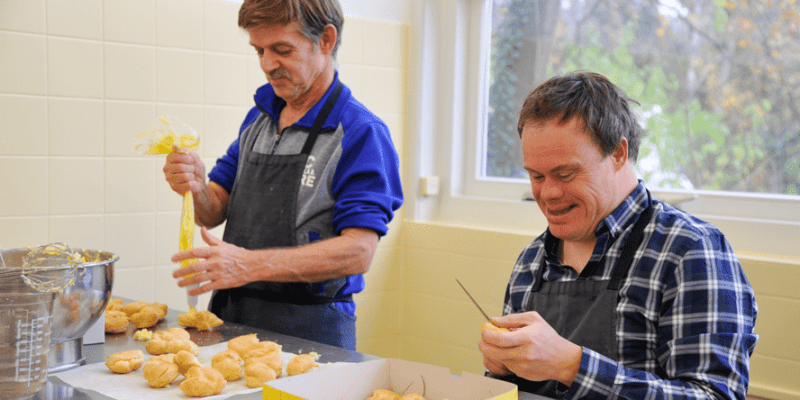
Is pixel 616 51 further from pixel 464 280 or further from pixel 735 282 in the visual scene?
pixel 735 282

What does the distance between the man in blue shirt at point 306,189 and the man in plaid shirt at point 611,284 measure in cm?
44

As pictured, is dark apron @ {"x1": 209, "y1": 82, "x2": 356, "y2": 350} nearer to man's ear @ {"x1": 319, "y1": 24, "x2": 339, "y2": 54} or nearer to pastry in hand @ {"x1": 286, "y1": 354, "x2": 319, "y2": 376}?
man's ear @ {"x1": 319, "y1": 24, "x2": 339, "y2": 54}

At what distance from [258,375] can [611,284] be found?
65 cm

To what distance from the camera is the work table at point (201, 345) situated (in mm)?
1211

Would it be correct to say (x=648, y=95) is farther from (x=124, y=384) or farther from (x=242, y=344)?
(x=124, y=384)

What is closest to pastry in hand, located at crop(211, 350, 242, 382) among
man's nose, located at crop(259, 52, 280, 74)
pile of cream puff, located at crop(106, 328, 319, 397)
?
pile of cream puff, located at crop(106, 328, 319, 397)

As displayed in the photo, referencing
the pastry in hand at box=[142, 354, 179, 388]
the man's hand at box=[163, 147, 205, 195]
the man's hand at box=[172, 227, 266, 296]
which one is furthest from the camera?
the man's hand at box=[163, 147, 205, 195]

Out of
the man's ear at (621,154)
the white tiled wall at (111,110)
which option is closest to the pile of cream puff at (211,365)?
the man's ear at (621,154)

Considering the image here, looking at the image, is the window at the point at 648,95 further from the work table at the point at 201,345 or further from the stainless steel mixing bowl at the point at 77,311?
the stainless steel mixing bowl at the point at 77,311

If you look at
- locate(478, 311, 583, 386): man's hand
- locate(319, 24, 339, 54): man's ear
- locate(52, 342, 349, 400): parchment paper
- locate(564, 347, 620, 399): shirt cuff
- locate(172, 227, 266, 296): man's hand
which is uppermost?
locate(319, 24, 339, 54): man's ear

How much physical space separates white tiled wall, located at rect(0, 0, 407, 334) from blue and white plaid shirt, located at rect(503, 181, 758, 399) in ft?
5.41

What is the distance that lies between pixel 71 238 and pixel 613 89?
69.8 inches

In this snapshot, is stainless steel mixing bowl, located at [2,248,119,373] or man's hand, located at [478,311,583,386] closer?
man's hand, located at [478,311,583,386]

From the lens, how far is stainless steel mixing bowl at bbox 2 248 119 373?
132 cm
